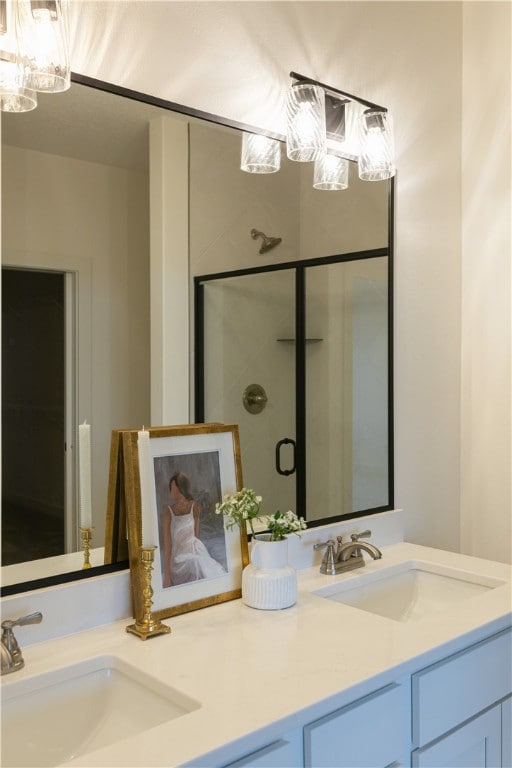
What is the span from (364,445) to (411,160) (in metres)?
0.94

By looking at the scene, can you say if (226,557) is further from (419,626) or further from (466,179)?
(466,179)

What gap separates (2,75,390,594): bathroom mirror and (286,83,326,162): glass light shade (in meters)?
0.38

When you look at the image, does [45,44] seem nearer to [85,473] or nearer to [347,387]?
[85,473]

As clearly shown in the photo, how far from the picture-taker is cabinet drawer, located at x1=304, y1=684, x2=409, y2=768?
45.1 inches

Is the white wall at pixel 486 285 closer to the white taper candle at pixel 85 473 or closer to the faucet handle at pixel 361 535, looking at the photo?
the faucet handle at pixel 361 535

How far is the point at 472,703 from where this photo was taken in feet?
4.85

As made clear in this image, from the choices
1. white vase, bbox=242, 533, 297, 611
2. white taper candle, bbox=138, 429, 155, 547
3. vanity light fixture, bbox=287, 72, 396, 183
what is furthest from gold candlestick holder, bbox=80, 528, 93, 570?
vanity light fixture, bbox=287, 72, 396, 183

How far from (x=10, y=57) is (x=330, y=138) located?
0.97m

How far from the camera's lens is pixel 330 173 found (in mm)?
1997

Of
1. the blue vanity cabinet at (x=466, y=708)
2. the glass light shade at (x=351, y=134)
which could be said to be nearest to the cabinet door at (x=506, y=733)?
the blue vanity cabinet at (x=466, y=708)

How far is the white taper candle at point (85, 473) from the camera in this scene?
1.43m

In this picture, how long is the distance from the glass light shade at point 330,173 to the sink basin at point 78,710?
1.36 m

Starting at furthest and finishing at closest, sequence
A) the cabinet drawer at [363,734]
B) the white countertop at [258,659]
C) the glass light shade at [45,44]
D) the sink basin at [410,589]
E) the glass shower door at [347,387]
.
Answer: the glass shower door at [347,387] < the sink basin at [410,589] < the glass light shade at [45,44] < the cabinet drawer at [363,734] < the white countertop at [258,659]

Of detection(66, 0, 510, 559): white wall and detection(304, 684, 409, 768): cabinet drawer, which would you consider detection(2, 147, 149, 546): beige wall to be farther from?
→ detection(304, 684, 409, 768): cabinet drawer
